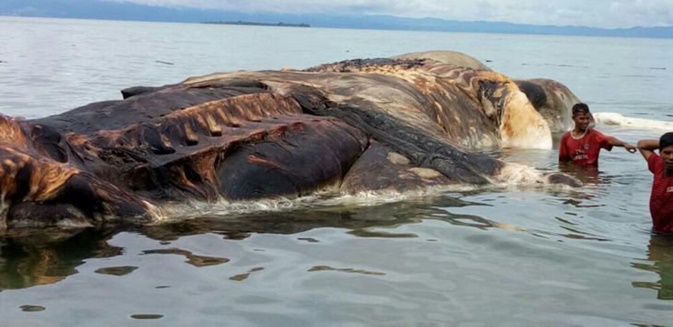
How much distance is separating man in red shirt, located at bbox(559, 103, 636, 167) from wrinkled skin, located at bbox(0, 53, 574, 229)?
172 centimetres

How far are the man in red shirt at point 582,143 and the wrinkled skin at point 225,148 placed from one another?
1.72 meters

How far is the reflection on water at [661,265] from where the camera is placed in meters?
4.56

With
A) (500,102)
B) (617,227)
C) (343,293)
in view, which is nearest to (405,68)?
(500,102)

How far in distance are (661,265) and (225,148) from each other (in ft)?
10.3

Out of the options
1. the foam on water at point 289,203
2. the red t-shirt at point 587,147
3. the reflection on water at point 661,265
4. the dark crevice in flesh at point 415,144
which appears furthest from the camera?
the red t-shirt at point 587,147

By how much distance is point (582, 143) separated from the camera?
31.4 ft

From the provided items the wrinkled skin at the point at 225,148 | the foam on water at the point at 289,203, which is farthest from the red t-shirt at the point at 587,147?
the foam on water at the point at 289,203

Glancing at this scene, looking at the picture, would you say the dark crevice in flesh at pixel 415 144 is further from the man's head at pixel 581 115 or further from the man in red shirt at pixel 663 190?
the man's head at pixel 581 115

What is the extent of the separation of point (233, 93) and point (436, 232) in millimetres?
2412

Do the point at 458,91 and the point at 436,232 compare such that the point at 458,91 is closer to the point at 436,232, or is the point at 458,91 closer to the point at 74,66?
the point at 436,232

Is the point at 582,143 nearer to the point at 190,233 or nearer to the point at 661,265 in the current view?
the point at 661,265

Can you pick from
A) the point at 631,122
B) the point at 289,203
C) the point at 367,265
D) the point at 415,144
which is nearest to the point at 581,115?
the point at 415,144

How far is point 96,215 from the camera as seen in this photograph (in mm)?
5516

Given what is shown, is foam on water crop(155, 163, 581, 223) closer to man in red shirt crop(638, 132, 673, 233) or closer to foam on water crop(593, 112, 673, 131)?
man in red shirt crop(638, 132, 673, 233)
